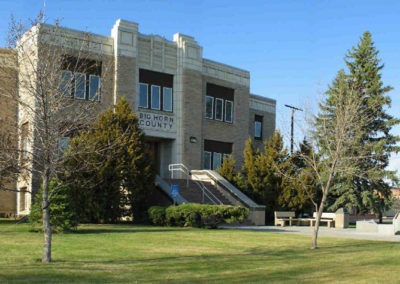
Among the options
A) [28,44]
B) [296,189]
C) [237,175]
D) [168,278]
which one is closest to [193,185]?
[237,175]

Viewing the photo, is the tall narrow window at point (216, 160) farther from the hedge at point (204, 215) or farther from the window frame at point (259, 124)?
the hedge at point (204, 215)


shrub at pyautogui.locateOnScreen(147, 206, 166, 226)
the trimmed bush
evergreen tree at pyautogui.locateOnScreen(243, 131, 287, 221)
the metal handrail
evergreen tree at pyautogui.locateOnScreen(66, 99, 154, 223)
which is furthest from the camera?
A: evergreen tree at pyautogui.locateOnScreen(243, 131, 287, 221)

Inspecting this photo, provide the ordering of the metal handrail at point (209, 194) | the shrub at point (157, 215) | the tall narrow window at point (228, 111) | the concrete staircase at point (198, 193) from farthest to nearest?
the tall narrow window at point (228, 111), the metal handrail at point (209, 194), the concrete staircase at point (198, 193), the shrub at point (157, 215)

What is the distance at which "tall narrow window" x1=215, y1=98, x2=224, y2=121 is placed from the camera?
121 ft

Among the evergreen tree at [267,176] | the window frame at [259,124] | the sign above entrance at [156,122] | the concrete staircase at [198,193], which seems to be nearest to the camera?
the concrete staircase at [198,193]

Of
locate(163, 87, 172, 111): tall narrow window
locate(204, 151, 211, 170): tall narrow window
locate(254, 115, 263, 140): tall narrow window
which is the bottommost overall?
locate(204, 151, 211, 170): tall narrow window

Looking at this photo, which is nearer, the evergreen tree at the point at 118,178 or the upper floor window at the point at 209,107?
the evergreen tree at the point at 118,178

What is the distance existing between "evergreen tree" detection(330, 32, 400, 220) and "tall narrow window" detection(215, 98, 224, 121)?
353 inches

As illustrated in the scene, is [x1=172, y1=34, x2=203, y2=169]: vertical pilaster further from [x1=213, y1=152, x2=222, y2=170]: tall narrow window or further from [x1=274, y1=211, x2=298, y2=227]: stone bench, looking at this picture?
[x1=274, y1=211, x2=298, y2=227]: stone bench

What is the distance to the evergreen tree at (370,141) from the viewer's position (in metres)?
31.8

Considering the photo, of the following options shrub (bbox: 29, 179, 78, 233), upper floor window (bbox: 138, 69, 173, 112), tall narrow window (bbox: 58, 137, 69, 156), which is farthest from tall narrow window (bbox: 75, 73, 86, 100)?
upper floor window (bbox: 138, 69, 173, 112)

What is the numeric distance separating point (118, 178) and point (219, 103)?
1426 cm

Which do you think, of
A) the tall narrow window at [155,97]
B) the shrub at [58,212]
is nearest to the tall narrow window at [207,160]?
the tall narrow window at [155,97]

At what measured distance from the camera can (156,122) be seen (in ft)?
107
